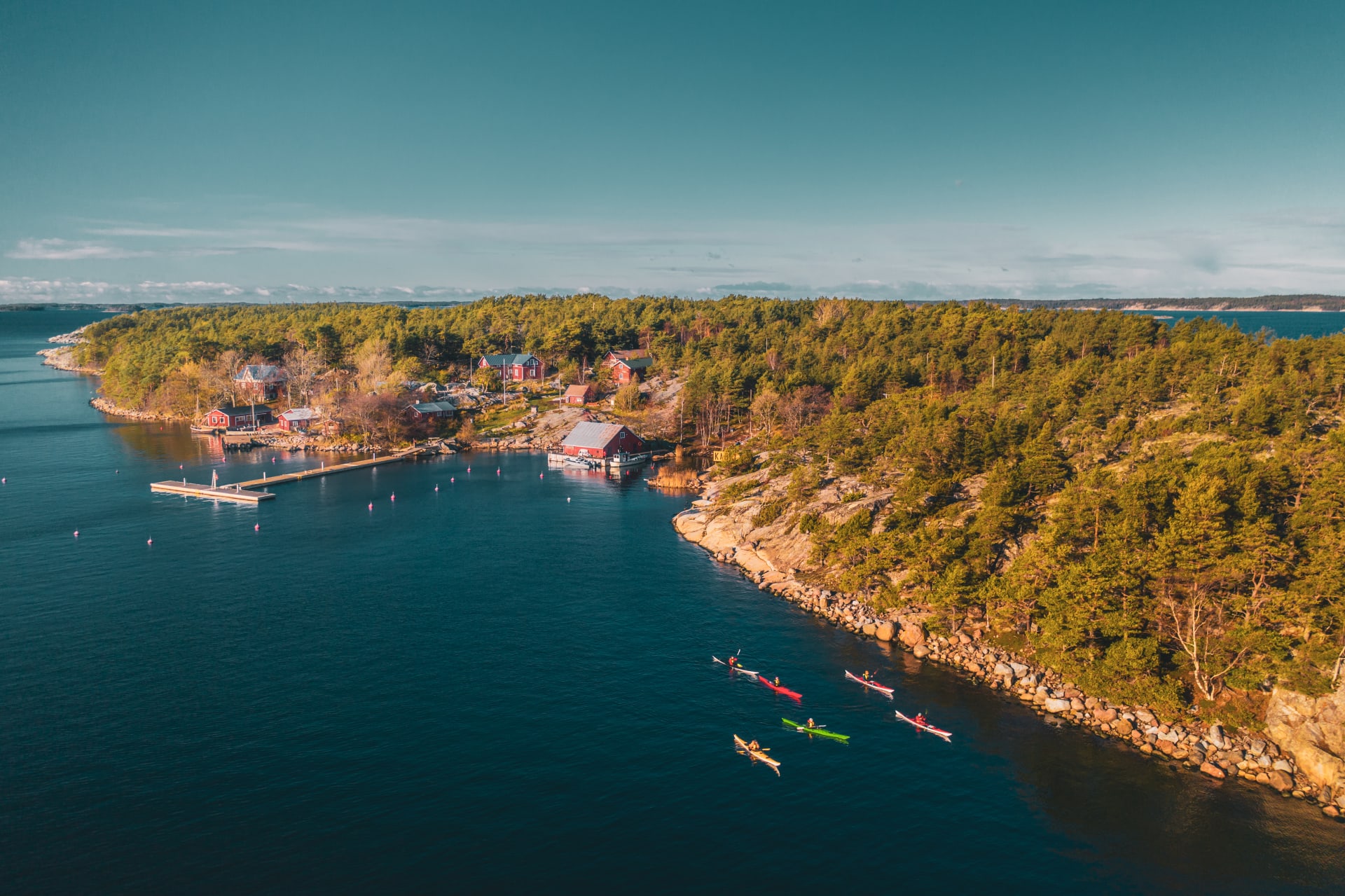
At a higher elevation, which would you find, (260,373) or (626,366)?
(626,366)

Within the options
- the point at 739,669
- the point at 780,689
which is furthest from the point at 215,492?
the point at 780,689

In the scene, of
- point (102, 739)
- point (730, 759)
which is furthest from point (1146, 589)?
point (102, 739)

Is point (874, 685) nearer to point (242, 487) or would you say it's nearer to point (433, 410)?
point (242, 487)

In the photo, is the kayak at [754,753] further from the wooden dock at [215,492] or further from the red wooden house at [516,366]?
the red wooden house at [516,366]

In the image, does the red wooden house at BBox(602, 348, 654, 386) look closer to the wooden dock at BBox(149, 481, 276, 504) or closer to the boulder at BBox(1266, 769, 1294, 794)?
the wooden dock at BBox(149, 481, 276, 504)

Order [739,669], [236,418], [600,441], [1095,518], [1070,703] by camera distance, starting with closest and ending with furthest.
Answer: [1070,703] → [1095,518] → [739,669] → [600,441] → [236,418]

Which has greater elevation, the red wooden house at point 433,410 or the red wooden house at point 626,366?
the red wooden house at point 626,366

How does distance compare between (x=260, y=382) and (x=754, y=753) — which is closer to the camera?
(x=754, y=753)

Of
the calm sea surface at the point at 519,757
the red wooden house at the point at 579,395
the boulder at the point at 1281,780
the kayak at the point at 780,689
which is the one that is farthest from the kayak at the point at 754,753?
the red wooden house at the point at 579,395
